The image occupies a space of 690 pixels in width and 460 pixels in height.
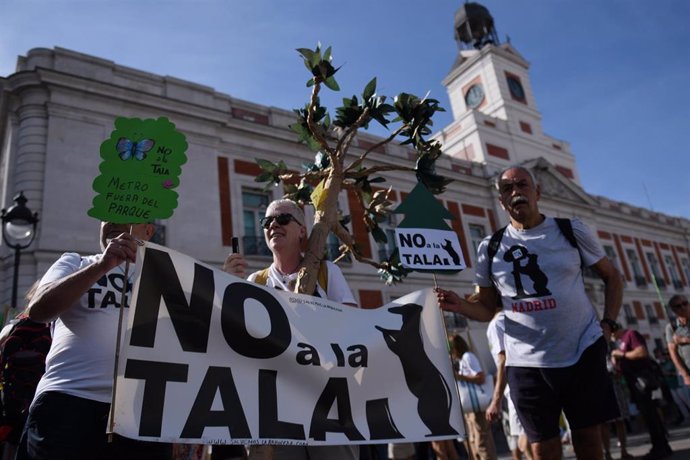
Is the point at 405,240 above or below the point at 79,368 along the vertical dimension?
above

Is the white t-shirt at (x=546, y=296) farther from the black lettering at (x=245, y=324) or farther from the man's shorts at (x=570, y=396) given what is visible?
the black lettering at (x=245, y=324)

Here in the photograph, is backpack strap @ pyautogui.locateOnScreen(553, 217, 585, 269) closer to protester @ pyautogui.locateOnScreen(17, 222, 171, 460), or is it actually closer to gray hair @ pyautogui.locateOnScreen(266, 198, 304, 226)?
gray hair @ pyautogui.locateOnScreen(266, 198, 304, 226)

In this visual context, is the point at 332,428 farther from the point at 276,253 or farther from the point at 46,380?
the point at 46,380

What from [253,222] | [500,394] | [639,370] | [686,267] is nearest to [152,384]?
[500,394]

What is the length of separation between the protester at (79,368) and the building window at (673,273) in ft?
123

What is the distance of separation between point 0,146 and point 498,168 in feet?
67.8

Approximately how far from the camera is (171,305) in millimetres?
2340

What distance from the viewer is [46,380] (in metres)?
2.19

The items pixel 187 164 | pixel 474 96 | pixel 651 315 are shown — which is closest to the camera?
pixel 187 164

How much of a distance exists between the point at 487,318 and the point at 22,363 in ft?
10.4

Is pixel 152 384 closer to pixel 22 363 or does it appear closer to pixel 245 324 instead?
pixel 245 324

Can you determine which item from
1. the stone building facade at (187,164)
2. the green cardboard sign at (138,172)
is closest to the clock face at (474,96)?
the stone building facade at (187,164)

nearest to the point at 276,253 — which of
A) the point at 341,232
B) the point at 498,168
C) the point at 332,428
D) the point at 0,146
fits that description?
the point at 341,232

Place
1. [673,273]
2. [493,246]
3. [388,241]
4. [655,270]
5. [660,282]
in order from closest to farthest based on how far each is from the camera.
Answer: [493,246], [388,241], [660,282], [655,270], [673,273]
